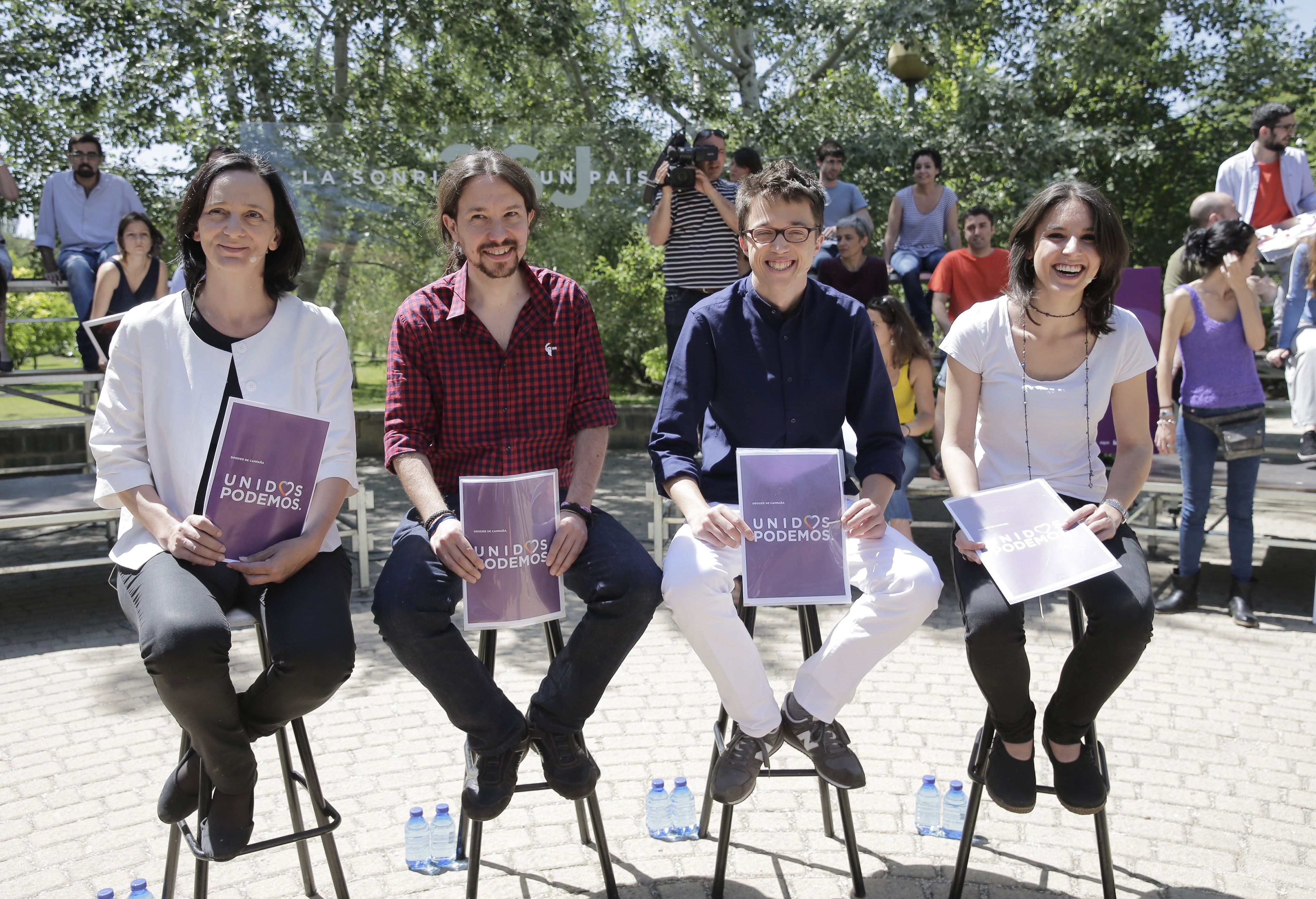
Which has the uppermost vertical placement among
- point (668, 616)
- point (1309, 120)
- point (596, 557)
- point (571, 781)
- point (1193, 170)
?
point (1309, 120)

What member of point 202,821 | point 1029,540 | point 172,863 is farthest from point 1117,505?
point 172,863

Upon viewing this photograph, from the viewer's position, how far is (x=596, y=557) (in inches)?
110

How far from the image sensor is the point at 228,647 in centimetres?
244

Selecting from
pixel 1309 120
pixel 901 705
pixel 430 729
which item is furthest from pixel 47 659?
pixel 1309 120

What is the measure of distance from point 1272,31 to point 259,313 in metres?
15.0

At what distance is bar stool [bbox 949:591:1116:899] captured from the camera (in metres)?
2.64

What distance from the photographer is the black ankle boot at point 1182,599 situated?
566 centimetres

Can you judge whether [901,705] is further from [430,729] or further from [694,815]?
[430,729]

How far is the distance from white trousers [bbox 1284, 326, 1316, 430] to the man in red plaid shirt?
480 cm

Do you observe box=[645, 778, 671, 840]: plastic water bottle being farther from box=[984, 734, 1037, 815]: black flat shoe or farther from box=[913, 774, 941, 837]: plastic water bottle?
box=[984, 734, 1037, 815]: black flat shoe

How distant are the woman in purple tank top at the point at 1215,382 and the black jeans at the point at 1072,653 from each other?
318 cm

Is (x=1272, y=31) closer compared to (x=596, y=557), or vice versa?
(x=596, y=557)

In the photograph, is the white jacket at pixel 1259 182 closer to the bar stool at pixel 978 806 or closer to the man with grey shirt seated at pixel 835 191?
the man with grey shirt seated at pixel 835 191

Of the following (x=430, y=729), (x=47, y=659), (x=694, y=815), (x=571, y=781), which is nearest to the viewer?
(x=571, y=781)
